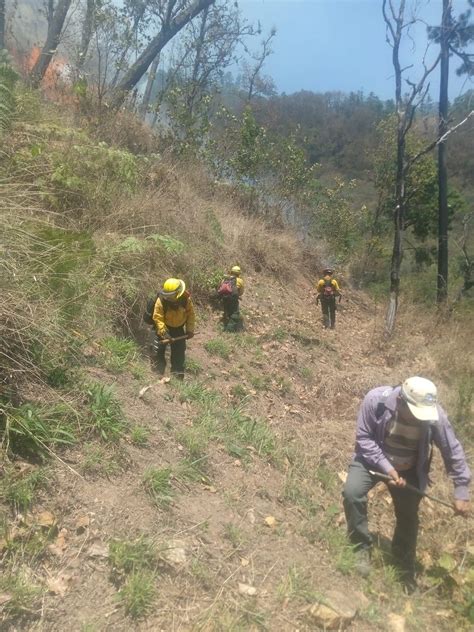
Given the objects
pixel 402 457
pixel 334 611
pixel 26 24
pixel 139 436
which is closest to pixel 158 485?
pixel 139 436

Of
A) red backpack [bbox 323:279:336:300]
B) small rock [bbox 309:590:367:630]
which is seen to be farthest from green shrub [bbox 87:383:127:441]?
red backpack [bbox 323:279:336:300]

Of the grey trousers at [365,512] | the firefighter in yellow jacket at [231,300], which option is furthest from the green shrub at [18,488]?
the firefighter in yellow jacket at [231,300]

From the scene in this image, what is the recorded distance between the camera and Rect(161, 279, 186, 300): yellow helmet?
6223mm

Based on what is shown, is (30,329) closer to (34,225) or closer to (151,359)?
(34,225)

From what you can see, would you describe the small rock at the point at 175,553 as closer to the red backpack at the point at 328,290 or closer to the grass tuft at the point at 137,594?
the grass tuft at the point at 137,594

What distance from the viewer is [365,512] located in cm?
398

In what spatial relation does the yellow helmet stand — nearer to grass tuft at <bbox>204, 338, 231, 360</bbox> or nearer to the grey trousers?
grass tuft at <bbox>204, 338, 231, 360</bbox>

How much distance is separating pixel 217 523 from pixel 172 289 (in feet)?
10.4

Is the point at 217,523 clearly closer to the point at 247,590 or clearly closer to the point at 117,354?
the point at 247,590

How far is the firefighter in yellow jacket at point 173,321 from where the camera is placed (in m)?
6.30

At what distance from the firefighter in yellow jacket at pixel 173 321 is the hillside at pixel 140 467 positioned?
30 centimetres

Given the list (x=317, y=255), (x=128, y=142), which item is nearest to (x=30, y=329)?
(x=128, y=142)

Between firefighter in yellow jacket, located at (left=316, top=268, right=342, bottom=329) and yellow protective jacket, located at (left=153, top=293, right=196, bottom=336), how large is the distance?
575 centimetres

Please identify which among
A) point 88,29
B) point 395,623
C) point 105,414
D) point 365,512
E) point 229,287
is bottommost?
point 395,623
